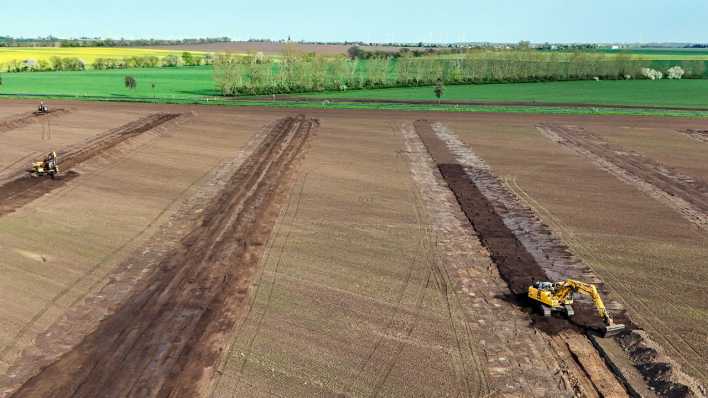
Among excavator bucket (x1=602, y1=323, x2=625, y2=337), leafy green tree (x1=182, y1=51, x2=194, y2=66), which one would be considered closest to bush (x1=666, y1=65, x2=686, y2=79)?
excavator bucket (x1=602, y1=323, x2=625, y2=337)

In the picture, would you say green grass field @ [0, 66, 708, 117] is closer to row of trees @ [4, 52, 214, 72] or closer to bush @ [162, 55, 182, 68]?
row of trees @ [4, 52, 214, 72]

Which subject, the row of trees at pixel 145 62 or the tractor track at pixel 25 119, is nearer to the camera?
the tractor track at pixel 25 119

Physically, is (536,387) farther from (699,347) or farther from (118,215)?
(118,215)

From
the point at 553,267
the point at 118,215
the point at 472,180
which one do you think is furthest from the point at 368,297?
the point at 472,180

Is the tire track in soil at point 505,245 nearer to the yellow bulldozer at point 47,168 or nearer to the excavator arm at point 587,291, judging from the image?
the excavator arm at point 587,291

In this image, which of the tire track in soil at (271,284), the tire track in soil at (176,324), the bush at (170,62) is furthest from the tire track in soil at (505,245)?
the bush at (170,62)
